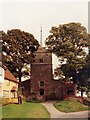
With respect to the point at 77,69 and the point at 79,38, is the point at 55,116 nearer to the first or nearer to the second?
the point at 77,69

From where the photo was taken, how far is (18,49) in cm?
6844

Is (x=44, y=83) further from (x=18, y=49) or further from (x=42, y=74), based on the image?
(x=18, y=49)

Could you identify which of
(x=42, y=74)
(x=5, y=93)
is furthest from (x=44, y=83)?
(x=5, y=93)

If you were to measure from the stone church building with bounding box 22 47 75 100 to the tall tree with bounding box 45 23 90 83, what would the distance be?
2185 millimetres

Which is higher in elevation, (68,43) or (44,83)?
(68,43)

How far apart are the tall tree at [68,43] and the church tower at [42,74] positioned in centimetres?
240

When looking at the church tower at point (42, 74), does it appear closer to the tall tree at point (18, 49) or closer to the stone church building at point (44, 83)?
the stone church building at point (44, 83)

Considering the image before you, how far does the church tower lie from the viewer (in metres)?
66.9

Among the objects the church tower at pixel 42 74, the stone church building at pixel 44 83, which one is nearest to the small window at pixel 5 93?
the stone church building at pixel 44 83

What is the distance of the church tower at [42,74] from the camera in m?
66.9

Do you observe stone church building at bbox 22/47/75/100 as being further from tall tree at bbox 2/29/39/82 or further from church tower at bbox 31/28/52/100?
tall tree at bbox 2/29/39/82

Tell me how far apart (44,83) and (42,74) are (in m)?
1.89

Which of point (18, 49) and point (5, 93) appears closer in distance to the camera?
point (5, 93)

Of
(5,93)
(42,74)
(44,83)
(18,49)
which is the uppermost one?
(18,49)
